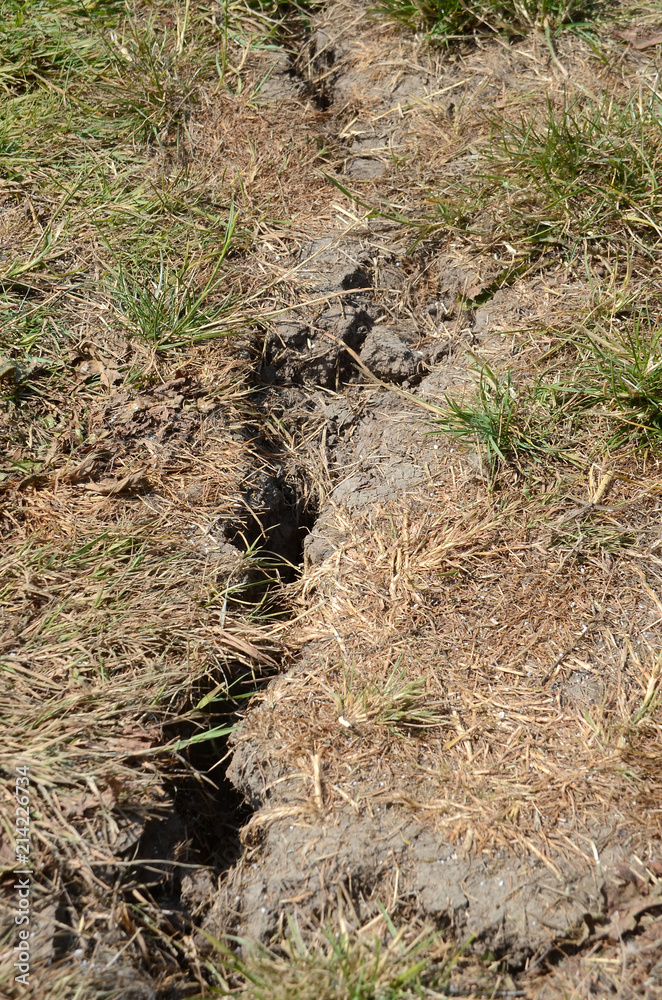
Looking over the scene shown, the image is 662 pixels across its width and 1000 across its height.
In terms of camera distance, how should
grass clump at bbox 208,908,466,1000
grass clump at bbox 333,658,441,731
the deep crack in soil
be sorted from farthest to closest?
grass clump at bbox 333,658,441,731 < the deep crack in soil < grass clump at bbox 208,908,466,1000

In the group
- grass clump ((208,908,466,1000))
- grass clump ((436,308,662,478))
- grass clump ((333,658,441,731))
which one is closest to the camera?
grass clump ((208,908,466,1000))

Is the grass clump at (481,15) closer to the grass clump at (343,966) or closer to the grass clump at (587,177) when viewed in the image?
the grass clump at (587,177)

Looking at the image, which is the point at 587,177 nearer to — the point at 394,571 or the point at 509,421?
the point at 509,421

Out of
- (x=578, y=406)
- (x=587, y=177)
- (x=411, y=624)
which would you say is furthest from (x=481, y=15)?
(x=411, y=624)

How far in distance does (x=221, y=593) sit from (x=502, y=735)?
0.81 meters

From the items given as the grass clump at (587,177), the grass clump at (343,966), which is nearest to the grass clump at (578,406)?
the grass clump at (587,177)

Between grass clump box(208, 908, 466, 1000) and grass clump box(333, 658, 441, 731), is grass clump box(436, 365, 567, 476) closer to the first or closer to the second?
grass clump box(333, 658, 441, 731)

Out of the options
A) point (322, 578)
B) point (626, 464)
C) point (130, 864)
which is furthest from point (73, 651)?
point (626, 464)

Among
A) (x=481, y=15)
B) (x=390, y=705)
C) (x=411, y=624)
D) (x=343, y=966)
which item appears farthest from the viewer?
(x=481, y=15)

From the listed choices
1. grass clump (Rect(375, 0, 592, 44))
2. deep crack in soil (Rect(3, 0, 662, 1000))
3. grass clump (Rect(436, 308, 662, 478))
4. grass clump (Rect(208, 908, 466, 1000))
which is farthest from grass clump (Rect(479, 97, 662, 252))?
grass clump (Rect(208, 908, 466, 1000))

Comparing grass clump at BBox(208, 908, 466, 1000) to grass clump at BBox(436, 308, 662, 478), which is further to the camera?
grass clump at BBox(436, 308, 662, 478)

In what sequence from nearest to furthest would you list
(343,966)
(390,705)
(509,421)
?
1. (343,966)
2. (390,705)
3. (509,421)

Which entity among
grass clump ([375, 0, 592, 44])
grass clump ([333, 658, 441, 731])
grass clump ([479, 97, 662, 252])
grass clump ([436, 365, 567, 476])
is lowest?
grass clump ([333, 658, 441, 731])

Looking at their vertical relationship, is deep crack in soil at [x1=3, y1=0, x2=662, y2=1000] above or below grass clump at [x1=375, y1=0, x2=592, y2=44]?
below
